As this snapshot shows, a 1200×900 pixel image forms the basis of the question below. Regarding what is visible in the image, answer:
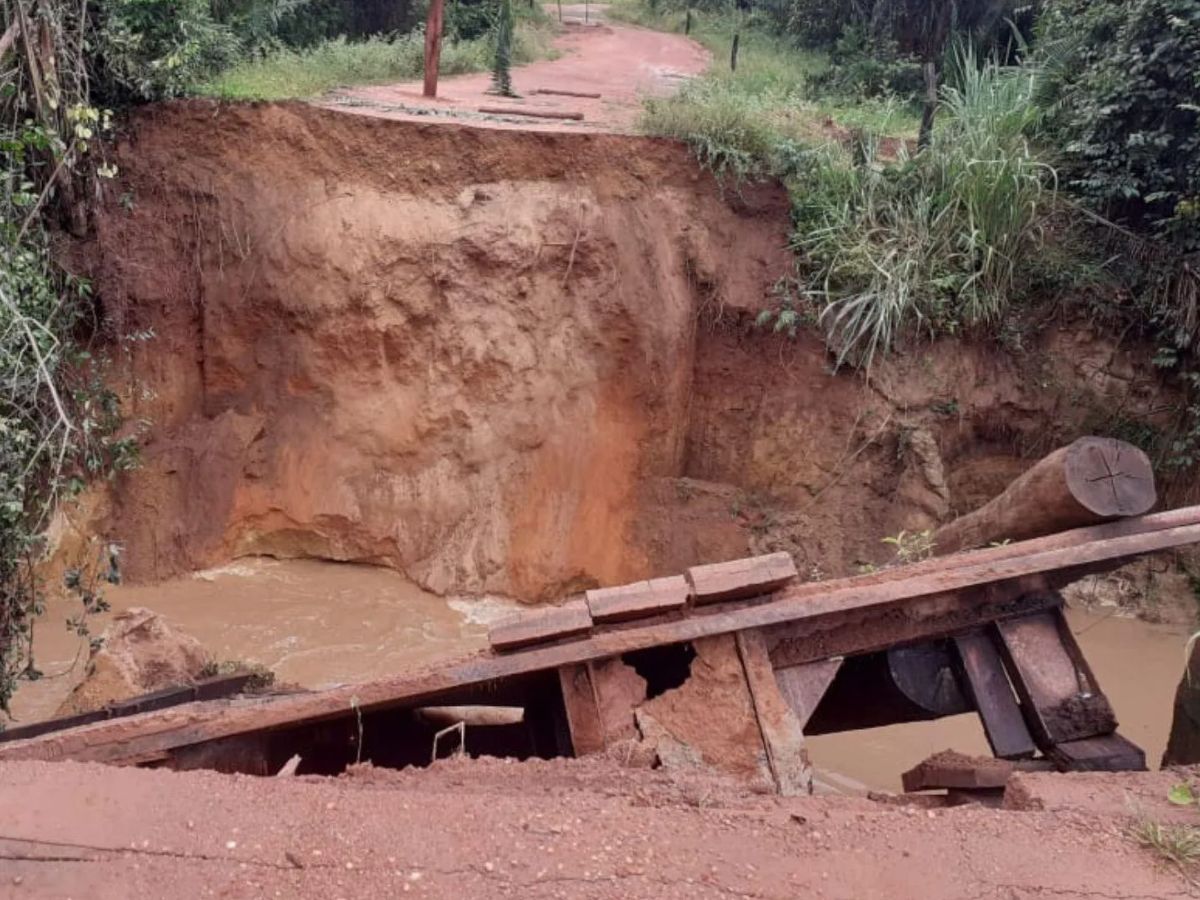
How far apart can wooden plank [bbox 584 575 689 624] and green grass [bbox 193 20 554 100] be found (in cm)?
661

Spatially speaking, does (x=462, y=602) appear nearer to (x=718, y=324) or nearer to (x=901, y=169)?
(x=718, y=324)

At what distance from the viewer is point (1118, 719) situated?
21.7 feet

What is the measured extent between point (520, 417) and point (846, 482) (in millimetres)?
2562

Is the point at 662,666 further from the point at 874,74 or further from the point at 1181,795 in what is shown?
the point at 874,74

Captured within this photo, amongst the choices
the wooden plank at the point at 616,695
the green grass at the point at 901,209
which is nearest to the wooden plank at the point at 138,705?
the wooden plank at the point at 616,695

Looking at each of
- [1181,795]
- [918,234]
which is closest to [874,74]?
Answer: [918,234]

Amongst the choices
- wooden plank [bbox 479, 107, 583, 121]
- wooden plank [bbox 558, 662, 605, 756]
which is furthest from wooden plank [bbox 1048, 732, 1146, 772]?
wooden plank [bbox 479, 107, 583, 121]

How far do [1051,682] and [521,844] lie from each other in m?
1.94

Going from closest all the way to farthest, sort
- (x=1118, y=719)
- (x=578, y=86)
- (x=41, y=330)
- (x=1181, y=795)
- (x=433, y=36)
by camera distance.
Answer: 1. (x=1181, y=795)
2. (x=41, y=330)
3. (x=1118, y=719)
4. (x=433, y=36)
5. (x=578, y=86)

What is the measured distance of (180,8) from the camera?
852 centimetres

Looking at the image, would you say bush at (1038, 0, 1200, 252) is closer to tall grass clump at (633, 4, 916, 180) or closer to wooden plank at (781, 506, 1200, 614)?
tall grass clump at (633, 4, 916, 180)

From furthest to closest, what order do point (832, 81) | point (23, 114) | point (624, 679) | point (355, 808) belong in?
point (832, 81)
point (23, 114)
point (624, 679)
point (355, 808)

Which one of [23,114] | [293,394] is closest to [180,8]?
[23,114]

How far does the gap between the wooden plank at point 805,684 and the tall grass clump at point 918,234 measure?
16.6 feet
